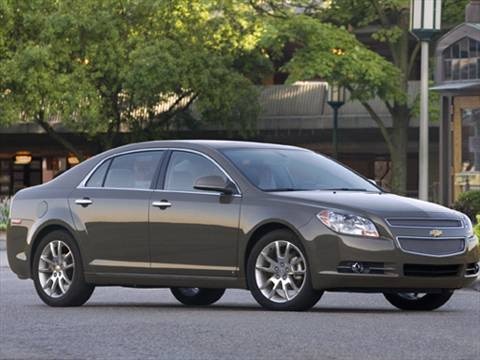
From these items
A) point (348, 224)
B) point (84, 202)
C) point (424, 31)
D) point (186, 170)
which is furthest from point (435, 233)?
point (424, 31)

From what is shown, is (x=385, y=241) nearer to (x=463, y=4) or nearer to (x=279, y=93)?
(x=463, y=4)

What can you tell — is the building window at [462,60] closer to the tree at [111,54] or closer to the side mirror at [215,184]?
the tree at [111,54]

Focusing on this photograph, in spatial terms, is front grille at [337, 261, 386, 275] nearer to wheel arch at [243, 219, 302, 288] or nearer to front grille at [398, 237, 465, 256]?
front grille at [398, 237, 465, 256]

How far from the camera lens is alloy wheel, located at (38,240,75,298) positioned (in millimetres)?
14367

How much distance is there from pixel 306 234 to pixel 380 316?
3.00ft

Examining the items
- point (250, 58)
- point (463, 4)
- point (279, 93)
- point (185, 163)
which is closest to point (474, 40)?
point (463, 4)

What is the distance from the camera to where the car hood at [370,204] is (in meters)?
13.0

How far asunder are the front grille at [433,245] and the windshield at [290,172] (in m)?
1.12

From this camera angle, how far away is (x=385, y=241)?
12906mm

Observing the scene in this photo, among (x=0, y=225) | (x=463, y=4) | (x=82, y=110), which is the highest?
(x=463, y=4)

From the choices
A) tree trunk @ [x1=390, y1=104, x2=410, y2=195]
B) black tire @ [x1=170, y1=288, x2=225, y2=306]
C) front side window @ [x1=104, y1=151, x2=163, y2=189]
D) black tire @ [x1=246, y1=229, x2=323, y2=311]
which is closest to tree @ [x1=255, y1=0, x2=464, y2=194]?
tree trunk @ [x1=390, y1=104, x2=410, y2=195]

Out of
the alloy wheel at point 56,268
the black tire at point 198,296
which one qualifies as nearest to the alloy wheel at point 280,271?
the black tire at point 198,296

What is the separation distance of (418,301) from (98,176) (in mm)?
3229

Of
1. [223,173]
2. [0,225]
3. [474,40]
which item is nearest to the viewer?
[223,173]
